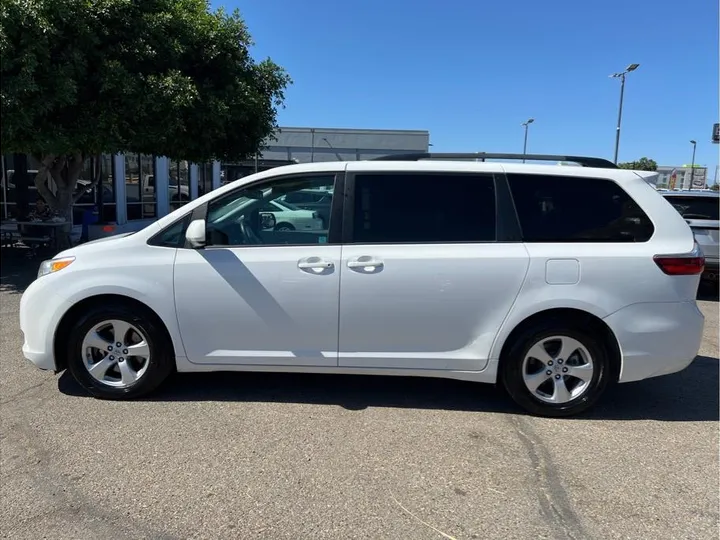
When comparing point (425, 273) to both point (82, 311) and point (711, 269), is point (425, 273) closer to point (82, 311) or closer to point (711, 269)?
point (82, 311)

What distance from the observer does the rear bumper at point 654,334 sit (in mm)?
3807

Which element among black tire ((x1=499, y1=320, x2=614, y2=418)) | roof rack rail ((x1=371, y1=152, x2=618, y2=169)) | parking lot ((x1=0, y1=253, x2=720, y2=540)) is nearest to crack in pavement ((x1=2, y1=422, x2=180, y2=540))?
parking lot ((x1=0, y1=253, x2=720, y2=540))

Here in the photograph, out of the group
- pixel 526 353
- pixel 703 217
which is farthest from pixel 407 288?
pixel 703 217

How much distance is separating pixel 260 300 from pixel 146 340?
0.90 metres

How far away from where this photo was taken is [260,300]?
12.9ft

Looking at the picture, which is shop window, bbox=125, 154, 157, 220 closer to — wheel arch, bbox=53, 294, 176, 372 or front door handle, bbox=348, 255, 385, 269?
wheel arch, bbox=53, 294, 176, 372

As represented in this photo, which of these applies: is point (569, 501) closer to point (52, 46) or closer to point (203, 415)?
point (203, 415)

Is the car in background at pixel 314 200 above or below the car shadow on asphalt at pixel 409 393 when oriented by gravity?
above

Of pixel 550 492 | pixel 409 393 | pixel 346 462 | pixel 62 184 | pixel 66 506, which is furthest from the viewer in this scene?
pixel 62 184

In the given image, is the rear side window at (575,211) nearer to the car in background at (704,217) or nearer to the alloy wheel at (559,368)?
the alloy wheel at (559,368)

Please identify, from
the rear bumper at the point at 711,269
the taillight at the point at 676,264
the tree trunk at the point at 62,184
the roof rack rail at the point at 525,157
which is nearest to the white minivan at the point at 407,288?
the taillight at the point at 676,264

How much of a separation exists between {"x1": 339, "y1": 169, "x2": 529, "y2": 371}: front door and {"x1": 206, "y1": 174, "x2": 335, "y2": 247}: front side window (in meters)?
0.30

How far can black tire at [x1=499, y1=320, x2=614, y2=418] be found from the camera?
3.87 m

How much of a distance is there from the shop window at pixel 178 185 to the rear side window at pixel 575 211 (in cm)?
1707
